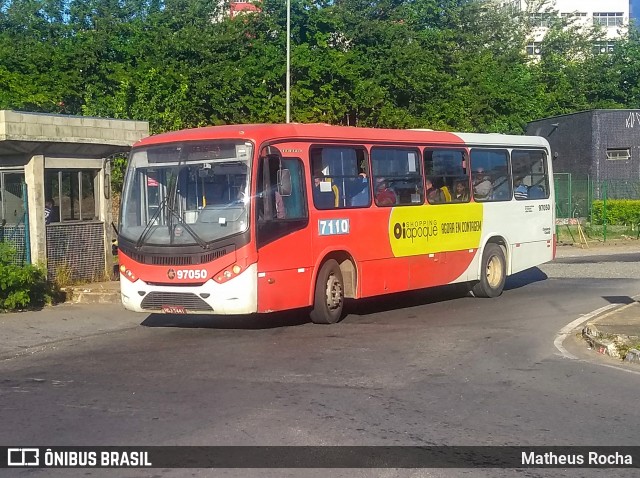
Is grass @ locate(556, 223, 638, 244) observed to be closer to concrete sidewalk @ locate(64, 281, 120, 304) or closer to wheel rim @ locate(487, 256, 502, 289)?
wheel rim @ locate(487, 256, 502, 289)

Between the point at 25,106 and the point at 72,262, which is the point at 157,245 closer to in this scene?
the point at 72,262

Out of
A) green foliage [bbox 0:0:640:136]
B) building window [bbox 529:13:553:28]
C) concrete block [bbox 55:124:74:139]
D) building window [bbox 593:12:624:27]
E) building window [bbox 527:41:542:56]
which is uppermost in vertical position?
building window [bbox 593:12:624:27]

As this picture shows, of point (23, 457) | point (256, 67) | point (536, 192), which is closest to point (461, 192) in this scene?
point (536, 192)

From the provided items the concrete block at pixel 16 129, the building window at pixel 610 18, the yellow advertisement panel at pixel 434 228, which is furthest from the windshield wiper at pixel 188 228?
the building window at pixel 610 18

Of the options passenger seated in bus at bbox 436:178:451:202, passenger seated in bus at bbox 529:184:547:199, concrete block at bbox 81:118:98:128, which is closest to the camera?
passenger seated in bus at bbox 436:178:451:202

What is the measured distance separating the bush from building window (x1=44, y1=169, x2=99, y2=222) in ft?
6.21

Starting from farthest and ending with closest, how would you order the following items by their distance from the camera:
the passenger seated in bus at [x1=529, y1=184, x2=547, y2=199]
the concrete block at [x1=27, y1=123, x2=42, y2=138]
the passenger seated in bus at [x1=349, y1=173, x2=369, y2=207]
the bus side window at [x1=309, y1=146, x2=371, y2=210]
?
the passenger seated in bus at [x1=529, y1=184, x2=547, y2=199], the concrete block at [x1=27, y1=123, x2=42, y2=138], the passenger seated in bus at [x1=349, y1=173, x2=369, y2=207], the bus side window at [x1=309, y1=146, x2=371, y2=210]

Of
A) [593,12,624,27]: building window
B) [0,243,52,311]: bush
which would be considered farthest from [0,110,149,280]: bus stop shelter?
[593,12,624,27]: building window

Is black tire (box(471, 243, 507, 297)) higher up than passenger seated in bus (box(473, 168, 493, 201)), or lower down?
lower down

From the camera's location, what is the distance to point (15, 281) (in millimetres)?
15164

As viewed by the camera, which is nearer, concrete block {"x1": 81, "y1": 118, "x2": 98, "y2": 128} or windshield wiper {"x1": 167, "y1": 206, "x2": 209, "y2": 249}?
windshield wiper {"x1": 167, "y1": 206, "x2": 209, "y2": 249}

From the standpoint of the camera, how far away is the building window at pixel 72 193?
17.5m

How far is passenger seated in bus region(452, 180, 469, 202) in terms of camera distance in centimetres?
1650

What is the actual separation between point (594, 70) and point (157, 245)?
41.8 metres
